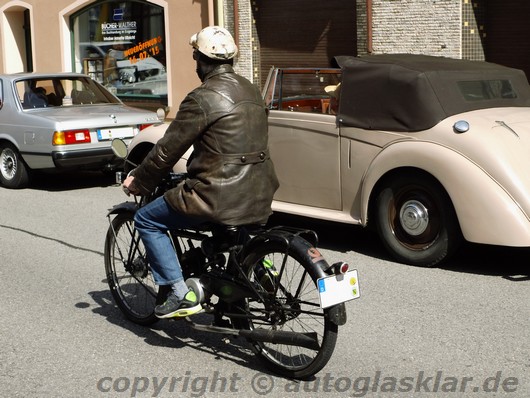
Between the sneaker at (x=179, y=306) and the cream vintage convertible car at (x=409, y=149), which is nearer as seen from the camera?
the sneaker at (x=179, y=306)

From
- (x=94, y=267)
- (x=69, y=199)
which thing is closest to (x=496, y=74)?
(x=94, y=267)

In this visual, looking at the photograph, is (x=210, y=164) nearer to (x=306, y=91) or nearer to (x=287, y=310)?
(x=287, y=310)

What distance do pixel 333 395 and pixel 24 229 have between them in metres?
5.57

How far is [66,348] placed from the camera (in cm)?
553

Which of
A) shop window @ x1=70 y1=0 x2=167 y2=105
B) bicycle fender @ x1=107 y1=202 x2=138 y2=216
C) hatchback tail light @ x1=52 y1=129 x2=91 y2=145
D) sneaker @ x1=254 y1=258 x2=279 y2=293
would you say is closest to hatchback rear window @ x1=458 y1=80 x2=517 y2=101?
bicycle fender @ x1=107 y1=202 x2=138 y2=216

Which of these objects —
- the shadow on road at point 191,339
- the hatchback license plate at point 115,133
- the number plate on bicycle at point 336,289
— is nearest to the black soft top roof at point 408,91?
the shadow on road at point 191,339

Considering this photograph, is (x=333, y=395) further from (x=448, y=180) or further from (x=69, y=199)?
(x=69, y=199)

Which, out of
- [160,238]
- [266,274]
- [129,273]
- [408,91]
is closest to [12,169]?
[408,91]

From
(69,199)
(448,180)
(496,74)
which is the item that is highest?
(496,74)

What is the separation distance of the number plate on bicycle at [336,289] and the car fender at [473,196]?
2649 mm

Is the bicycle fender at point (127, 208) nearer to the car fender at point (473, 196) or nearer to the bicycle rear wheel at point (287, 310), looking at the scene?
the bicycle rear wheel at point (287, 310)

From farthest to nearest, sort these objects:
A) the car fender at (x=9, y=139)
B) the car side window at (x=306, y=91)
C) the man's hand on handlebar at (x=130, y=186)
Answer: the car fender at (x=9, y=139)
the car side window at (x=306, y=91)
the man's hand on handlebar at (x=130, y=186)

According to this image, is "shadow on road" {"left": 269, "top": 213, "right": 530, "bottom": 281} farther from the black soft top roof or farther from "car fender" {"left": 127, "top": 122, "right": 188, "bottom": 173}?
"car fender" {"left": 127, "top": 122, "right": 188, "bottom": 173}

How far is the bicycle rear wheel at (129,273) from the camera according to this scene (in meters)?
5.79
